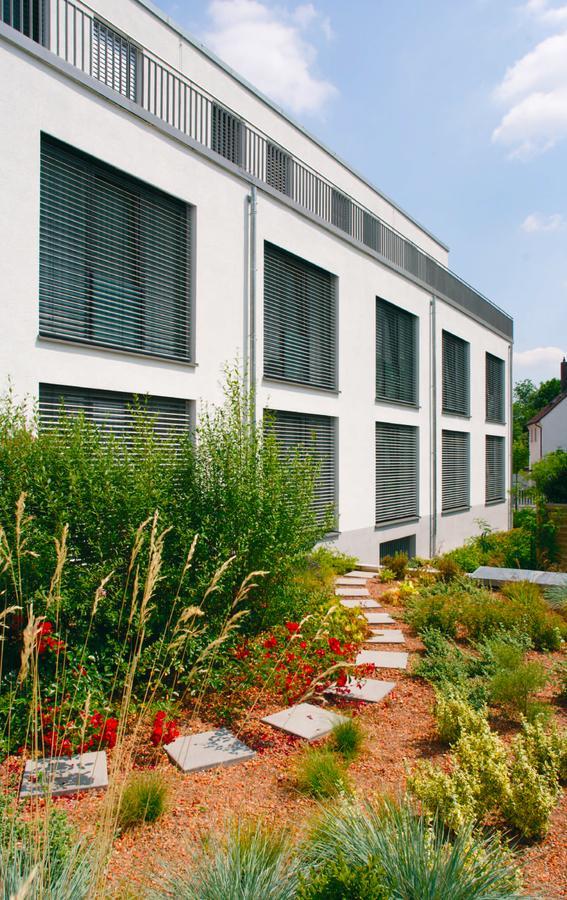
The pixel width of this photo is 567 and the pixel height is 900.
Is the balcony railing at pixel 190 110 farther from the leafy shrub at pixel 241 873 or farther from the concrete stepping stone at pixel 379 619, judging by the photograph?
the leafy shrub at pixel 241 873

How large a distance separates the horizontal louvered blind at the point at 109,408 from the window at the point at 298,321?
2123mm

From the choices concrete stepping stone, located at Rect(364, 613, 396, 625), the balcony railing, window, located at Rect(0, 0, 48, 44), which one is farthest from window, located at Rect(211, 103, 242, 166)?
concrete stepping stone, located at Rect(364, 613, 396, 625)

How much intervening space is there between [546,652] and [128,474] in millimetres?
4350

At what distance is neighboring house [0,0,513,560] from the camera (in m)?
6.69

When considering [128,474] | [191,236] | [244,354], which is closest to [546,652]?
[128,474]

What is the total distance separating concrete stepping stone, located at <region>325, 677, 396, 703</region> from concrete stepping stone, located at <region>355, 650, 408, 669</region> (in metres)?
0.38

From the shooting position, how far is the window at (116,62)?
28.5 feet

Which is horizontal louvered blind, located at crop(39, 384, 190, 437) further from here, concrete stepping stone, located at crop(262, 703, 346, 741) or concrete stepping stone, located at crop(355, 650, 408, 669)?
concrete stepping stone, located at crop(262, 703, 346, 741)

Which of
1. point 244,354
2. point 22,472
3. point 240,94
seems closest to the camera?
point 22,472

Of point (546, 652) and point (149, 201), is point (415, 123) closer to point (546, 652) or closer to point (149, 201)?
point (149, 201)

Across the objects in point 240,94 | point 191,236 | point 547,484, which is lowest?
point 547,484

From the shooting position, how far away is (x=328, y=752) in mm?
3580

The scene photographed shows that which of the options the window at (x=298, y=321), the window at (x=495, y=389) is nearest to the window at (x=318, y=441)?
the window at (x=298, y=321)

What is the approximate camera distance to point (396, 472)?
1424cm
